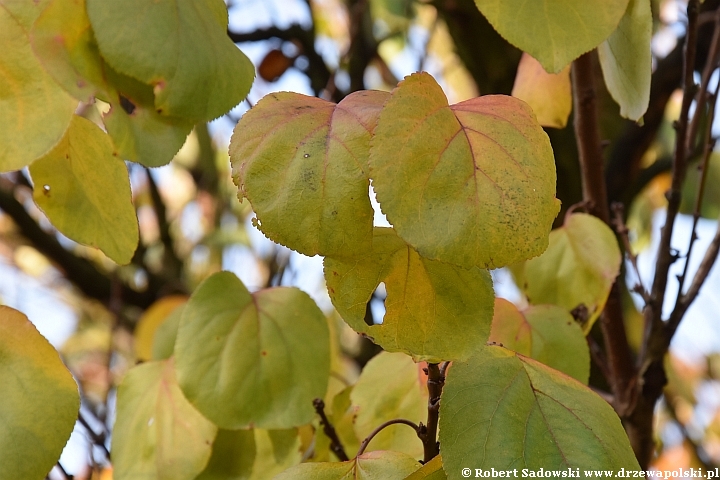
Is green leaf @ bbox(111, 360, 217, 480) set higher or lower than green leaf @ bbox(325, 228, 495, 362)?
lower

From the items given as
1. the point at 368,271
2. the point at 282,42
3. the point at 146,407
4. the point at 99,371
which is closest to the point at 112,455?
the point at 146,407

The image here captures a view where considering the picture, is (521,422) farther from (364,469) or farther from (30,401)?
(30,401)

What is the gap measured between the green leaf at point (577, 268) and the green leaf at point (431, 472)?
245mm

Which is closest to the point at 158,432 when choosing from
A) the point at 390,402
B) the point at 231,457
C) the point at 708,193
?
the point at 231,457

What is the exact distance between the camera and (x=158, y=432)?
→ 0.50 metres

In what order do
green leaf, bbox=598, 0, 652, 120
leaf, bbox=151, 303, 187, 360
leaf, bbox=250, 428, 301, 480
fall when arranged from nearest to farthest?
green leaf, bbox=598, 0, 652, 120 → leaf, bbox=250, 428, 301, 480 → leaf, bbox=151, 303, 187, 360

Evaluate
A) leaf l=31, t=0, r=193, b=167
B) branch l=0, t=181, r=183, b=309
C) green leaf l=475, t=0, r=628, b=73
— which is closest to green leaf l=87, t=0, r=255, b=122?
leaf l=31, t=0, r=193, b=167

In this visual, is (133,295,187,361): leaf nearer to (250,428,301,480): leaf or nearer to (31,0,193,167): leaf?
(250,428,301,480): leaf

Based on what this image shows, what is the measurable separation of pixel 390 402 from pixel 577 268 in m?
0.20

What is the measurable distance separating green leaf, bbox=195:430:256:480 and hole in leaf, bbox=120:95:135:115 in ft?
0.85

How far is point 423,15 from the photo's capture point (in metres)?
1.64

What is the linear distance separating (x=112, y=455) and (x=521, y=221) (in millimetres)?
375

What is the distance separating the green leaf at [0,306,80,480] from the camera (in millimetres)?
359

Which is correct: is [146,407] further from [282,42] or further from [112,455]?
[282,42]
